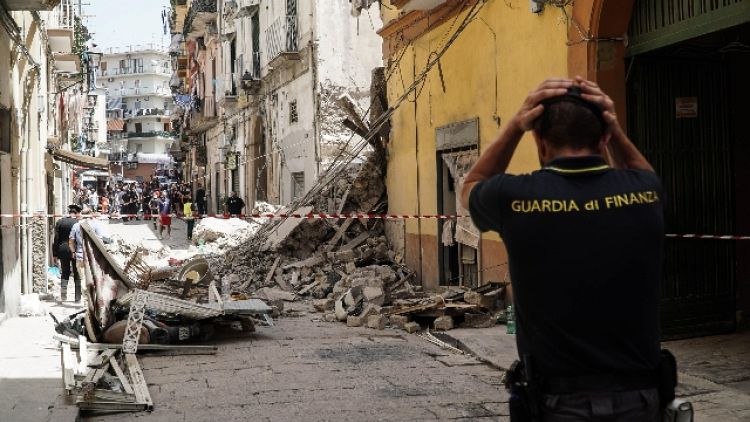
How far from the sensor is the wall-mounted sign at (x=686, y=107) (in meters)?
8.45

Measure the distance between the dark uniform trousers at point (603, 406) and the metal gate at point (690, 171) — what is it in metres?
6.12

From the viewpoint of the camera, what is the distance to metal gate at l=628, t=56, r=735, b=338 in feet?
27.4

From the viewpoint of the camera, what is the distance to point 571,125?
8.48 ft

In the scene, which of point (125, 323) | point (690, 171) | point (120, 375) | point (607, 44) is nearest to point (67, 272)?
point (125, 323)

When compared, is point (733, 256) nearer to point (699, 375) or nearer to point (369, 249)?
point (699, 375)

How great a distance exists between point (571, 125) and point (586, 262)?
1.37ft

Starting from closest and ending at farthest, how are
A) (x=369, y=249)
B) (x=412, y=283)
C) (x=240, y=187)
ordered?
(x=412, y=283) → (x=369, y=249) → (x=240, y=187)

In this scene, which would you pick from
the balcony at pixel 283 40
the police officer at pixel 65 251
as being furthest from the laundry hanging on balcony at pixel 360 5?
the police officer at pixel 65 251

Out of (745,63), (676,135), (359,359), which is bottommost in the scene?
(359,359)

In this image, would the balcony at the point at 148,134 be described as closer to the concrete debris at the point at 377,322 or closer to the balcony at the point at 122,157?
the balcony at the point at 122,157

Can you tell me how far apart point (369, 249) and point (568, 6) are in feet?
25.3

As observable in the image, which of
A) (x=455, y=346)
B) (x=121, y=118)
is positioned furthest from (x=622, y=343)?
(x=121, y=118)

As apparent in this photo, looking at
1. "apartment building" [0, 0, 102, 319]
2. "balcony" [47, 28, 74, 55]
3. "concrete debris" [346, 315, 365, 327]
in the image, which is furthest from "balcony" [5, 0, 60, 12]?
"balcony" [47, 28, 74, 55]

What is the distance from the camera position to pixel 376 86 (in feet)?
53.8
